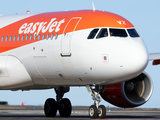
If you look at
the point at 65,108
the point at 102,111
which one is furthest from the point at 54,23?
the point at 65,108

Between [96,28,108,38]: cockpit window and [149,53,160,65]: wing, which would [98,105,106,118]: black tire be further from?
[149,53,160,65]: wing

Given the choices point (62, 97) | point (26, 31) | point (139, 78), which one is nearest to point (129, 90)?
point (139, 78)

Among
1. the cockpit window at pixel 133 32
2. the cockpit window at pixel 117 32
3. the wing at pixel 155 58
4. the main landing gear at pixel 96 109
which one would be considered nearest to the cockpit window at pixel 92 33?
the cockpit window at pixel 117 32

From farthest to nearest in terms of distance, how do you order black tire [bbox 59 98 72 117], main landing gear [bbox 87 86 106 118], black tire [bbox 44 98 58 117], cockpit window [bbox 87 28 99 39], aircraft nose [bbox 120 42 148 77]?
black tire [bbox 59 98 72 117], black tire [bbox 44 98 58 117], cockpit window [bbox 87 28 99 39], main landing gear [bbox 87 86 106 118], aircraft nose [bbox 120 42 148 77]

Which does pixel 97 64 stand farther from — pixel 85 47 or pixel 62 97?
pixel 62 97

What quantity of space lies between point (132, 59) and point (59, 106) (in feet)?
23.5

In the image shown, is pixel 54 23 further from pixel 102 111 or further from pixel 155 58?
pixel 155 58

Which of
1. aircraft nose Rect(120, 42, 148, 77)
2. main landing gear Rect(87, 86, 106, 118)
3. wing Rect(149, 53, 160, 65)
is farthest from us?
wing Rect(149, 53, 160, 65)

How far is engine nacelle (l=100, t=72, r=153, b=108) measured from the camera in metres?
22.9

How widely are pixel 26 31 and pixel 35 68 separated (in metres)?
2.01

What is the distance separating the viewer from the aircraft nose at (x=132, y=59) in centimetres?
1908

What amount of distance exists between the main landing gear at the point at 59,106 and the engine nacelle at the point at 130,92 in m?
2.33

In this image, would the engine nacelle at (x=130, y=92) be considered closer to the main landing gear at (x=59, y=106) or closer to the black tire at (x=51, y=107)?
the main landing gear at (x=59, y=106)

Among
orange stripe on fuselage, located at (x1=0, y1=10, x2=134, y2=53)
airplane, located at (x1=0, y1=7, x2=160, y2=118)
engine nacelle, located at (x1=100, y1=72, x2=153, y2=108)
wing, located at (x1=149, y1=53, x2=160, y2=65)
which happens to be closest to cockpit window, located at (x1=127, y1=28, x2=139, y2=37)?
airplane, located at (x1=0, y1=7, x2=160, y2=118)
